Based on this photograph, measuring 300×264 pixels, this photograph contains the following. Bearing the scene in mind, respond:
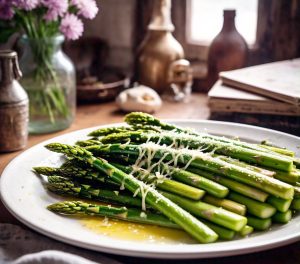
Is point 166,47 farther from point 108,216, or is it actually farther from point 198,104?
point 108,216

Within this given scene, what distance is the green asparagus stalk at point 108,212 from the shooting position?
0.79m

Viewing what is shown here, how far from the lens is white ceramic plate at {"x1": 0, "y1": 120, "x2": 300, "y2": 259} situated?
0.68 meters

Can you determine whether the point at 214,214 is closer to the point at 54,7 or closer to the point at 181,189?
the point at 181,189

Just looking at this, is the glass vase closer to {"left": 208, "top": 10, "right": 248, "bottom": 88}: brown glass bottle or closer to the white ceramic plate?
the white ceramic plate

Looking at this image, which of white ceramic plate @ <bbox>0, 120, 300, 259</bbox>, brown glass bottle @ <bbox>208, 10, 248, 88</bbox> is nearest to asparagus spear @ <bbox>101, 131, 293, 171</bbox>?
white ceramic plate @ <bbox>0, 120, 300, 259</bbox>

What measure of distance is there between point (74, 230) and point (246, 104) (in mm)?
653

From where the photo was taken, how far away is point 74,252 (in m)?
0.73

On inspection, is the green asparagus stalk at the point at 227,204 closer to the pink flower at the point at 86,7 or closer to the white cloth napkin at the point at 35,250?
the white cloth napkin at the point at 35,250

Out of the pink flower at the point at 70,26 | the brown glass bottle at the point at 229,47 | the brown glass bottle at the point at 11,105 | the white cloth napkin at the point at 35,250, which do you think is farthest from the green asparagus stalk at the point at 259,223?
the brown glass bottle at the point at 229,47

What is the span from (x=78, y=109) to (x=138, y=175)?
0.76m

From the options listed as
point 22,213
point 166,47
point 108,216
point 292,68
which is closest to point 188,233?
point 108,216

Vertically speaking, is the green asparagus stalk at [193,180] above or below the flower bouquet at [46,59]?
below

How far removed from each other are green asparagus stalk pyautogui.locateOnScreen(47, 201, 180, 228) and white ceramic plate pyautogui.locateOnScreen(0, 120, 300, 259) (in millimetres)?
17

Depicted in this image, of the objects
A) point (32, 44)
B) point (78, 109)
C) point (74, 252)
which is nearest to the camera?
point (74, 252)
